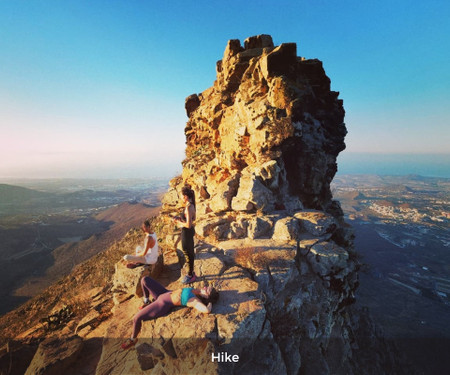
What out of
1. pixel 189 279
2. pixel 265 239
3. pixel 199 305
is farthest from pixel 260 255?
pixel 199 305

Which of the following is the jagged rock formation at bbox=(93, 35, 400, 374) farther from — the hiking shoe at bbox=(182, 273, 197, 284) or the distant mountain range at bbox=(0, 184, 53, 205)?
the distant mountain range at bbox=(0, 184, 53, 205)

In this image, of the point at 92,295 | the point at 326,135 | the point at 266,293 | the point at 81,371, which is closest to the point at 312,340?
the point at 266,293

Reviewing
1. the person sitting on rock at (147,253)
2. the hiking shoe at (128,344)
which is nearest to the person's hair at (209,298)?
the hiking shoe at (128,344)

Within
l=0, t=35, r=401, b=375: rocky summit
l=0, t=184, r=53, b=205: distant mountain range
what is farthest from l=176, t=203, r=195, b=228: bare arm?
l=0, t=184, r=53, b=205: distant mountain range

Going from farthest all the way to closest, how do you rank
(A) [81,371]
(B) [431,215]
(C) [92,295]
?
(B) [431,215] < (C) [92,295] < (A) [81,371]

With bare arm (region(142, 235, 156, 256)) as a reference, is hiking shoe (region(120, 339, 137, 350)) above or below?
below

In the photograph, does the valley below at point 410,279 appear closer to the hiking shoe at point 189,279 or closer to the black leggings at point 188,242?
the hiking shoe at point 189,279

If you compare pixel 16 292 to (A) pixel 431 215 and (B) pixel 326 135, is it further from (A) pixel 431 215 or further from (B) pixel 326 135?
(A) pixel 431 215

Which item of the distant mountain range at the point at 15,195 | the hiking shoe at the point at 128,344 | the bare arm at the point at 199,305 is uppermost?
the bare arm at the point at 199,305
